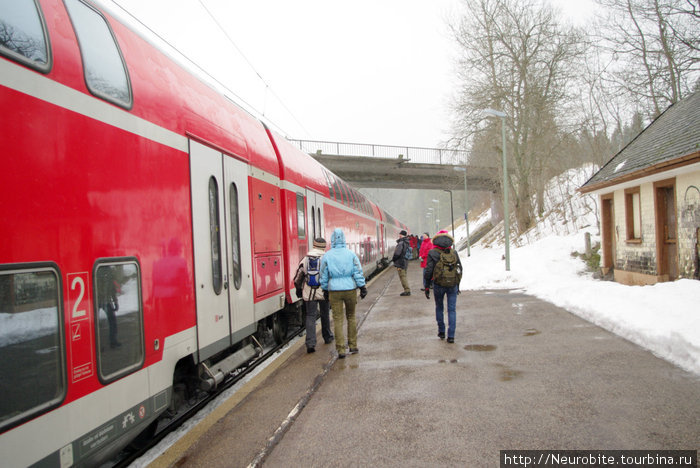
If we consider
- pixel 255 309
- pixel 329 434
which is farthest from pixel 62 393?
pixel 255 309

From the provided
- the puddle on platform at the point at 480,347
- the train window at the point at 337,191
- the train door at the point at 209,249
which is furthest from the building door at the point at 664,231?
the train door at the point at 209,249

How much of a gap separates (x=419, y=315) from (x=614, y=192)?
297 inches

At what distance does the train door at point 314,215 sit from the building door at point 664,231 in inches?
307

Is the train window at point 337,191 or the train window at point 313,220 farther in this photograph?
the train window at point 337,191

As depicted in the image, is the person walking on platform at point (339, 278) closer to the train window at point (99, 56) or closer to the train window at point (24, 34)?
the train window at point (99, 56)

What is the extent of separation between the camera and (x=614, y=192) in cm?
1400

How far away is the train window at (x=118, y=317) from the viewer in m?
Answer: 3.07

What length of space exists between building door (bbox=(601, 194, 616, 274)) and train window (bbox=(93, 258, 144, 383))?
14.4 metres

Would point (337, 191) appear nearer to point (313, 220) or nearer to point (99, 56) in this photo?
point (313, 220)

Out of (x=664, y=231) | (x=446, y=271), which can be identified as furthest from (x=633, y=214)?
(x=446, y=271)

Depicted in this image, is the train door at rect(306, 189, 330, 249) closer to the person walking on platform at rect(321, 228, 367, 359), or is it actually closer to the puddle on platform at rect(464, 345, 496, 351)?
the person walking on platform at rect(321, 228, 367, 359)

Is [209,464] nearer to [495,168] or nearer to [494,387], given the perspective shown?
[494,387]

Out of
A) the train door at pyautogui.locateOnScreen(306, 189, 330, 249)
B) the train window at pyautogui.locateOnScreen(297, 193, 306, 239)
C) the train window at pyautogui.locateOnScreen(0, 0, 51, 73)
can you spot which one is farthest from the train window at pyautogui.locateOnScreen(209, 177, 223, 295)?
the train door at pyautogui.locateOnScreen(306, 189, 330, 249)

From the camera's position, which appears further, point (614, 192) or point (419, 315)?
point (614, 192)
